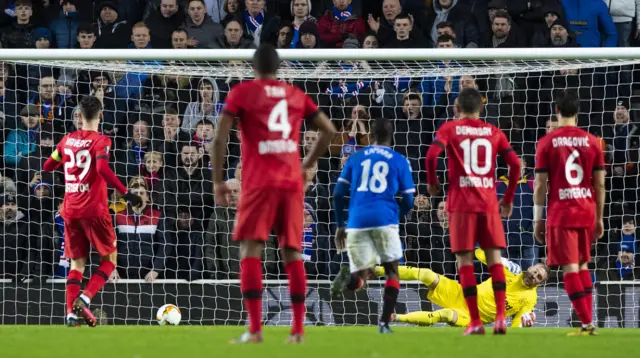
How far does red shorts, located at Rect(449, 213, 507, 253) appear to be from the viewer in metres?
8.48

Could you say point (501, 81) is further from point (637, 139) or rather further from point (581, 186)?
point (581, 186)

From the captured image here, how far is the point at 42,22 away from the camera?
50.1ft

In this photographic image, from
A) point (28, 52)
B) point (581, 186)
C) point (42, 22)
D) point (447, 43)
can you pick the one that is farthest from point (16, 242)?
point (581, 186)

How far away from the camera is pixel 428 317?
11.5 meters

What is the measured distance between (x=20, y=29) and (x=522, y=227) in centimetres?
693

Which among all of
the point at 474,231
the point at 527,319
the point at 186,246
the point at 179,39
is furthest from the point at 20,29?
the point at 474,231

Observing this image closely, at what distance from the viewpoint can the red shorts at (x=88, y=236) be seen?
1006 cm

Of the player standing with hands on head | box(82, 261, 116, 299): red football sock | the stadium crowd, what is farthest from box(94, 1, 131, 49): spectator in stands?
the player standing with hands on head

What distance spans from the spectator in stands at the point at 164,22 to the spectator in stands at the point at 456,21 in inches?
131

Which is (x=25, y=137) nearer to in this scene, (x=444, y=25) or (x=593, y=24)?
(x=444, y=25)

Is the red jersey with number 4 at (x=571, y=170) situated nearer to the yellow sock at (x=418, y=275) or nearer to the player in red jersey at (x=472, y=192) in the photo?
the player in red jersey at (x=472, y=192)

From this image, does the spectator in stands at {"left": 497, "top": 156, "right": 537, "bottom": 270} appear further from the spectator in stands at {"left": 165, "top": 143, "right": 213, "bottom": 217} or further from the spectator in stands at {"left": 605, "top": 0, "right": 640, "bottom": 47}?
the spectator in stands at {"left": 165, "top": 143, "right": 213, "bottom": 217}

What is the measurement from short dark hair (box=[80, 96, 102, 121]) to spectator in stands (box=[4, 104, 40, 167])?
10.3 feet

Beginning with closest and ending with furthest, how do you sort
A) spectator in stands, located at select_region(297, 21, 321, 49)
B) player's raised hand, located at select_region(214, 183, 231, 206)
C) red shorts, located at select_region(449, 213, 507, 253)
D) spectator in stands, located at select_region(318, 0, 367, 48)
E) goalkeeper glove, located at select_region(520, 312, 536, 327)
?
1. player's raised hand, located at select_region(214, 183, 231, 206)
2. red shorts, located at select_region(449, 213, 507, 253)
3. goalkeeper glove, located at select_region(520, 312, 536, 327)
4. spectator in stands, located at select_region(297, 21, 321, 49)
5. spectator in stands, located at select_region(318, 0, 367, 48)
